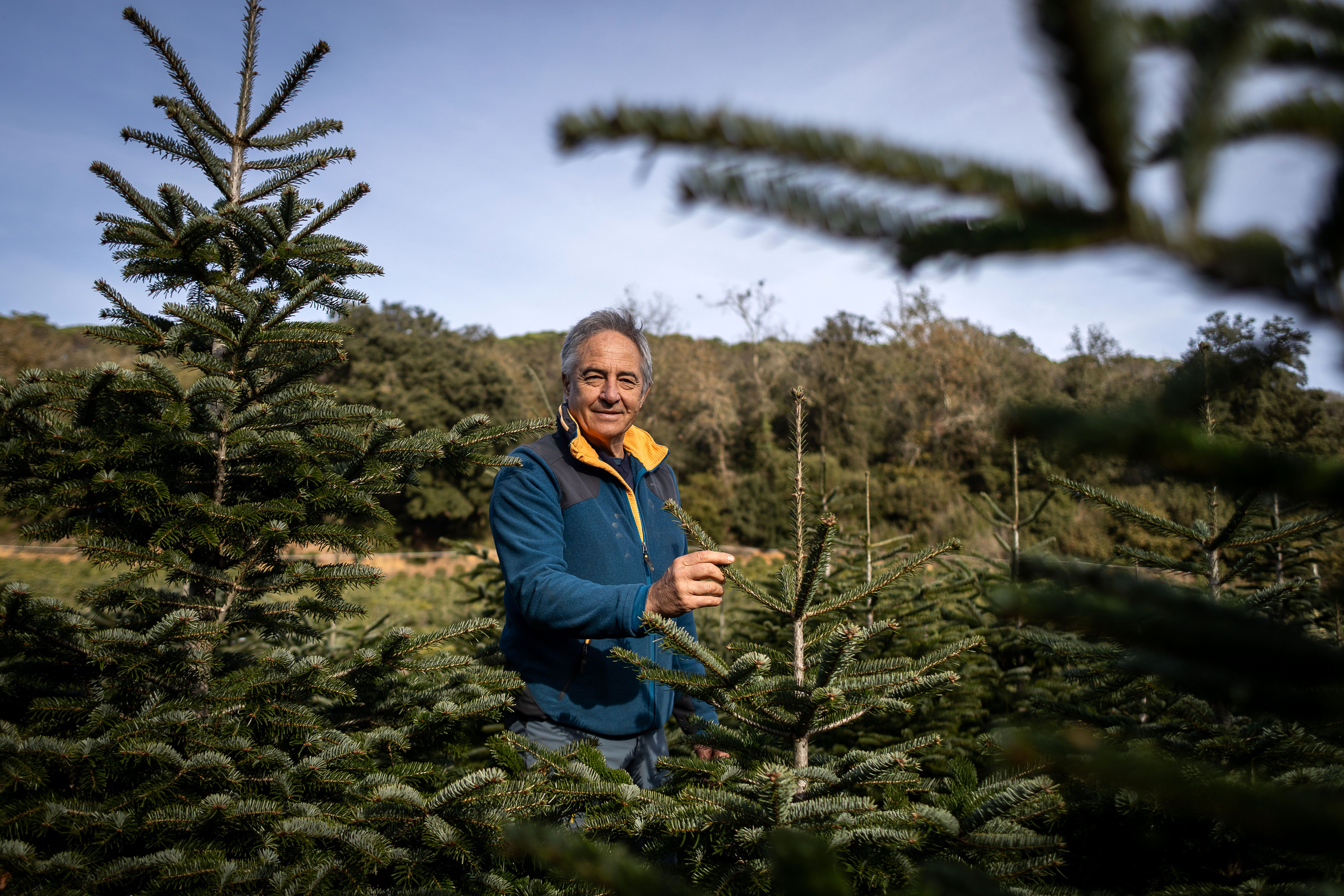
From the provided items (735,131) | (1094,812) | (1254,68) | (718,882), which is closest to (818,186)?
(735,131)

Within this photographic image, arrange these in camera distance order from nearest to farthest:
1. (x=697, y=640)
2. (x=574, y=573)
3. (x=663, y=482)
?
(x=697, y=640) < (x=574, y=573) < (x=663, y=482)

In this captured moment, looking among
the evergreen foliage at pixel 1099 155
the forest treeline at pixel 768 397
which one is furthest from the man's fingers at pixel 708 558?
the forest treeline at pixel 768 397

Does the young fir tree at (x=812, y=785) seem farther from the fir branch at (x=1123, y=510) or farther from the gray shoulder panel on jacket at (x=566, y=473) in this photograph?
the gray shoulder panel on jacket at (x=566, y=473)

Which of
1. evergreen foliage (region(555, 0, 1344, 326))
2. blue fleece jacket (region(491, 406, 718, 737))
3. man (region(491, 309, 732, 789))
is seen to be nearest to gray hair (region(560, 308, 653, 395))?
man (region(491, 309, 732, 789))

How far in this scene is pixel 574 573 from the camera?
8.66 ft

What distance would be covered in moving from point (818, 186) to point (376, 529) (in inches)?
99.9

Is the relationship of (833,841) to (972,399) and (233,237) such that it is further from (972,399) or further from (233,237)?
(972,399)

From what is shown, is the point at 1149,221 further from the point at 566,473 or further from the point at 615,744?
the point at 615,744

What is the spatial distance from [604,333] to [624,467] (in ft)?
1.99

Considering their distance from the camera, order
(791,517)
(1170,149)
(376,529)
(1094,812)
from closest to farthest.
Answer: (1170,149), (1094,812), (791,517), (376,529)

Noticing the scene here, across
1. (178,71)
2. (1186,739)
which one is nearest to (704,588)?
(1186,739)

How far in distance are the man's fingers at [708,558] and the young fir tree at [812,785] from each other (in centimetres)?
4

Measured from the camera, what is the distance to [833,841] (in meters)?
1.58

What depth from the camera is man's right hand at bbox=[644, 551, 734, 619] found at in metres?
1.94
